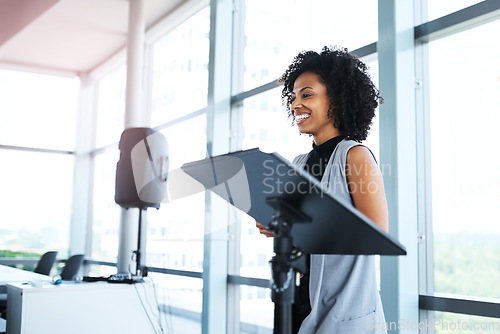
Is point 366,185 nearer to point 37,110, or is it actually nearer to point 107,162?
point 107,162

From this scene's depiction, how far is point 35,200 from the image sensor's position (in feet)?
25.4

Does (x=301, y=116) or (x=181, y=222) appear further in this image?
(x=181, y=222)

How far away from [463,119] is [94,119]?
668 centimetres

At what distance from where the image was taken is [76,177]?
8109mm

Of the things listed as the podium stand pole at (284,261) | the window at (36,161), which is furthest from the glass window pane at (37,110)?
the podium stand pole at (284,261)

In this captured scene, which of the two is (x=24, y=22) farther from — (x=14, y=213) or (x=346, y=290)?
(x=346, y=290)

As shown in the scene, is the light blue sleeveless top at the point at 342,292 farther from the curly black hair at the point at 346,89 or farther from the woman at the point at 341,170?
the curly black hair at the point at 346,89

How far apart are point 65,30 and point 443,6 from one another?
16.9 feet

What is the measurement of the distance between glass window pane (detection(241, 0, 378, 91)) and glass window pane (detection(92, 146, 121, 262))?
334 cm

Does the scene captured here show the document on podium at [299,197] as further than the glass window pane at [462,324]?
No

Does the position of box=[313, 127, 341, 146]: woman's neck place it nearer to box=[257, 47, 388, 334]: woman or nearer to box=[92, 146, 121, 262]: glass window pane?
box=[257, 47, 388, 334]: woman

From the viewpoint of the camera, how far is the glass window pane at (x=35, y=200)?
7562 mm

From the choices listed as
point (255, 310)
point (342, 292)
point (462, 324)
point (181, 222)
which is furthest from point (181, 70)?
point (342, 292)

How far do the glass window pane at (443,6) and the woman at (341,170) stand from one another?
144cm
